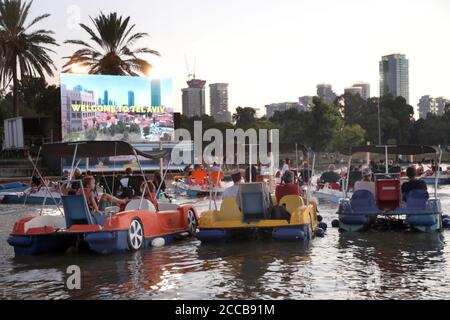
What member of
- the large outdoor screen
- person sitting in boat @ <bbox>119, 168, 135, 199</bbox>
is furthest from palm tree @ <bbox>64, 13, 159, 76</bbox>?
person sitting in boat @ <bbox>119, 168, 135, 199</bbox>

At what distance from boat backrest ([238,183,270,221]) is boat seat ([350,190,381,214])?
9.62 feet

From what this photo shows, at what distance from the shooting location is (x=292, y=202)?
44.9 feet

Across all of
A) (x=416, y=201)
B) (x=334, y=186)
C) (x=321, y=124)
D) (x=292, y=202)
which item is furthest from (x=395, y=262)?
(x=321, y=124)

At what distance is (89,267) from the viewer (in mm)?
10992

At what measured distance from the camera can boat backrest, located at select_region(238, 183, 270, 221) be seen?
12883 mm

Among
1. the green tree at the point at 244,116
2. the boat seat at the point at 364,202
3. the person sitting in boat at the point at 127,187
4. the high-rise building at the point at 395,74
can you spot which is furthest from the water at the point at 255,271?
the high-rise building at the point at 395,74

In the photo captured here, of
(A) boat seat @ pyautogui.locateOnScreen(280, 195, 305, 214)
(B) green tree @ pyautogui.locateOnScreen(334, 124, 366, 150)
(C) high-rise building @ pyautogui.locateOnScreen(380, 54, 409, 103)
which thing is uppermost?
(C) high-rise building @ pyautogui.locateOnScreen(380, 54, 409, 103)

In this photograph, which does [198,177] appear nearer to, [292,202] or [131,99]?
[292,202]

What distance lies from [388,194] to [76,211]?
Answer: 708 centimetres

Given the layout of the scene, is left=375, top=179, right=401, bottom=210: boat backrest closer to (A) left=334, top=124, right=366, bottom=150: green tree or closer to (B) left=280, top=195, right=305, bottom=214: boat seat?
(B) left=280, top=195, right=305, bottom=214: boat seat

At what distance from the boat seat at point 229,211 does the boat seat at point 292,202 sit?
3.31ft

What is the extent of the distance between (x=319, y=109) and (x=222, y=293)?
8131cm

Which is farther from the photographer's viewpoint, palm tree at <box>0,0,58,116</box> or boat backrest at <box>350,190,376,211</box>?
palm tree at <box>0,0,58,116</box>
